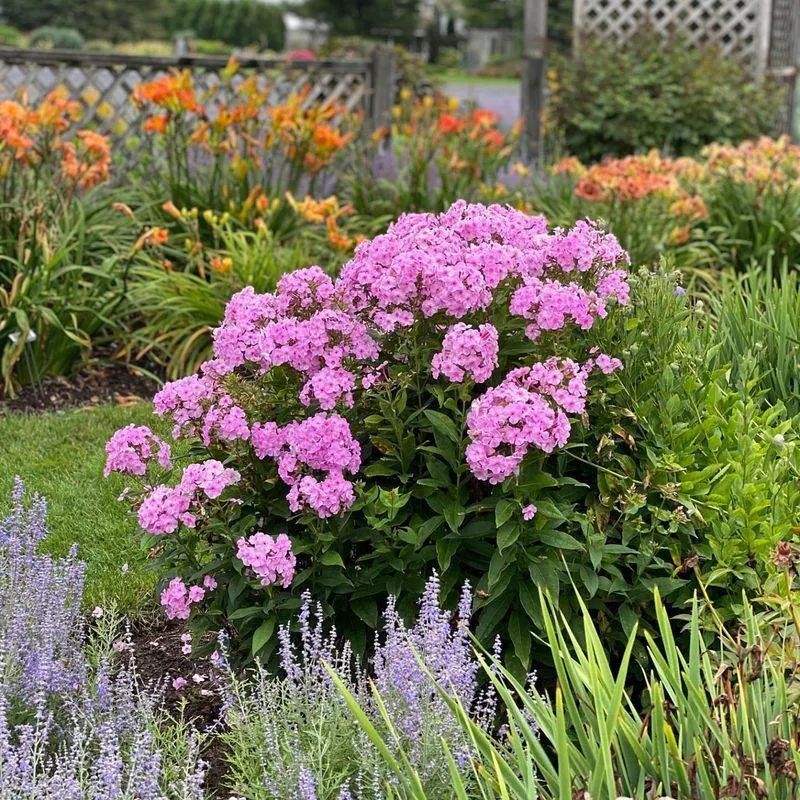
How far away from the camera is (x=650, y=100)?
34.7 ft

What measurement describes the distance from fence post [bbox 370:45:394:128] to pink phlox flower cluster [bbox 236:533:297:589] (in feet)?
21.7

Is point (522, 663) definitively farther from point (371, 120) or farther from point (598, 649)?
point (371, 120)

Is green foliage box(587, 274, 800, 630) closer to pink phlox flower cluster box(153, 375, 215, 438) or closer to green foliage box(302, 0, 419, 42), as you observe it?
pink phlox flower cluster box(153, 375, 215, 438)

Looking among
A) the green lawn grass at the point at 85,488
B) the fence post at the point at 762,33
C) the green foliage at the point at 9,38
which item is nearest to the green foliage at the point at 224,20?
the green foliage at the point at 9,38

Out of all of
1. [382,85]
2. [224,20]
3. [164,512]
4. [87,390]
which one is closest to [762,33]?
[382,85]

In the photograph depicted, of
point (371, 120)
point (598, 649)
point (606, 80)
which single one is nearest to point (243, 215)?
point (371, 120)

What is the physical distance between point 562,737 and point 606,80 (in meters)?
9.67

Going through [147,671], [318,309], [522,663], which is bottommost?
[147,671]

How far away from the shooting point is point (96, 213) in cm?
612

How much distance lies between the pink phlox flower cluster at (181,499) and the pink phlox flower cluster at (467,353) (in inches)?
20.7

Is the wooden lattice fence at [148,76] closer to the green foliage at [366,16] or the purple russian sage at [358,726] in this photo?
the purple russian sage at [358,726]

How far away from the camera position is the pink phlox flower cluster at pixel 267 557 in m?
2.57

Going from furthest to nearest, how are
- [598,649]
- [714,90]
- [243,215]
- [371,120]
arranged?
[714,90] → [371,120] → [243,215] → [598,649]

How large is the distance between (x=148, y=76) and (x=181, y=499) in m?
5.85
